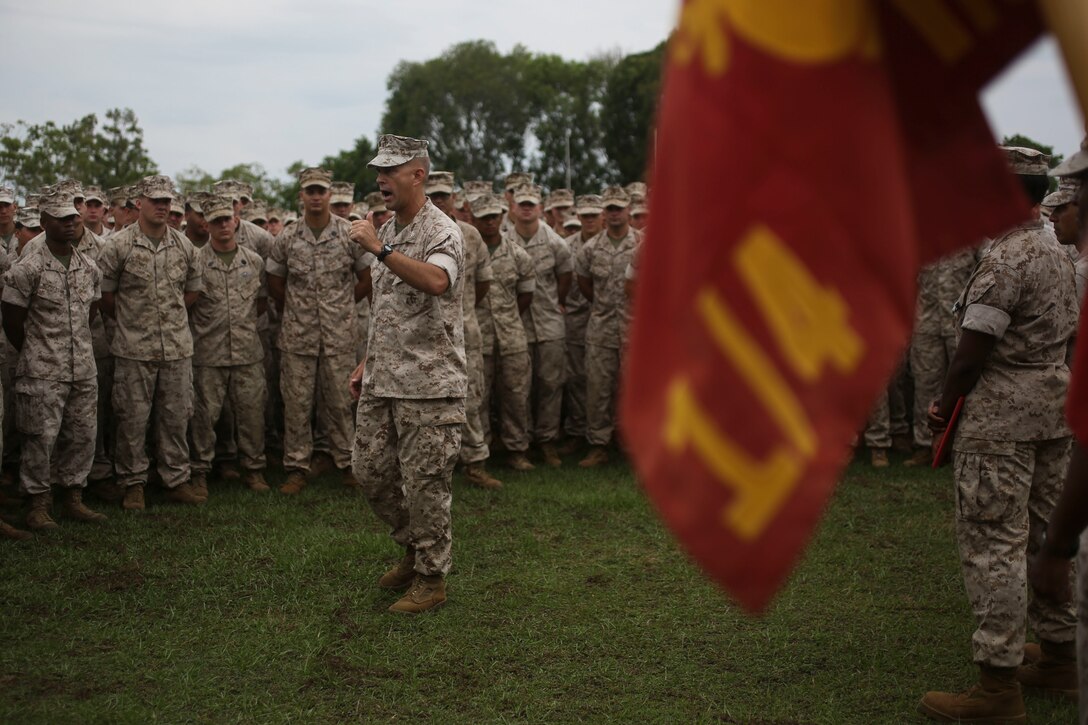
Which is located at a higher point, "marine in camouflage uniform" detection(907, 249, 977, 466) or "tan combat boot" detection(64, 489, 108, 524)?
"marine in camouflage uniform" detection(907, 249, 977, 466)

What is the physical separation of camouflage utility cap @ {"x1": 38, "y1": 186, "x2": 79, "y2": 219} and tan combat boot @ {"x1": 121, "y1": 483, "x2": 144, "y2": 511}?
2252 mm

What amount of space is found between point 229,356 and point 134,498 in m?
1.61

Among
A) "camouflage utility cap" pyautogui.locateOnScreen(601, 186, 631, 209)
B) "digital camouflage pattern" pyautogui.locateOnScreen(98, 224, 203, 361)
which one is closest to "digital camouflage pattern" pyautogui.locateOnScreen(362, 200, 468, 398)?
"digital camouflage pattern" pyautogui.locateOnScreen(98, 224, 203, 361)

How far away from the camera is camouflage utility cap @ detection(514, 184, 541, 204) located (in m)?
11.3

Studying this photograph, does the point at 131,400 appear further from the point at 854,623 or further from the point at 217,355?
the point at 854,623

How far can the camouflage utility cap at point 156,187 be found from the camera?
843 centimetres

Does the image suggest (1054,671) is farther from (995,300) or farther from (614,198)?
(614,198)

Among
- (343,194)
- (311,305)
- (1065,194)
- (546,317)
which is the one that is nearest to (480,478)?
(311,305)

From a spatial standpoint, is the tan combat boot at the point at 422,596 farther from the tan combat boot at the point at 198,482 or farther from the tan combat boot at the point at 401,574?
the tan combat boot at the point at 198,482

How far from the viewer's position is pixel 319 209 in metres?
9.03

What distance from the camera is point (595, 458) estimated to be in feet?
33.9

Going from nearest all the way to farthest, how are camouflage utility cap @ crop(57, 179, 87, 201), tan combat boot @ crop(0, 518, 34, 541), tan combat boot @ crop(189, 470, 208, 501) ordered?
tan combat boot @ crop(0, 518, 34, 541) < camouflage utility cap @ crop(57, 179, 87, 201) < tan combat boot @ crop(189, 470, 208, 501)

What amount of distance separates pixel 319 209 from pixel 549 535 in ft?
12.1

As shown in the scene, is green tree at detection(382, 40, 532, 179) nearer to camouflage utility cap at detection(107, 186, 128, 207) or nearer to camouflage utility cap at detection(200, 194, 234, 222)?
camouflage utility cap at detection(107, 186, 128, 207)
